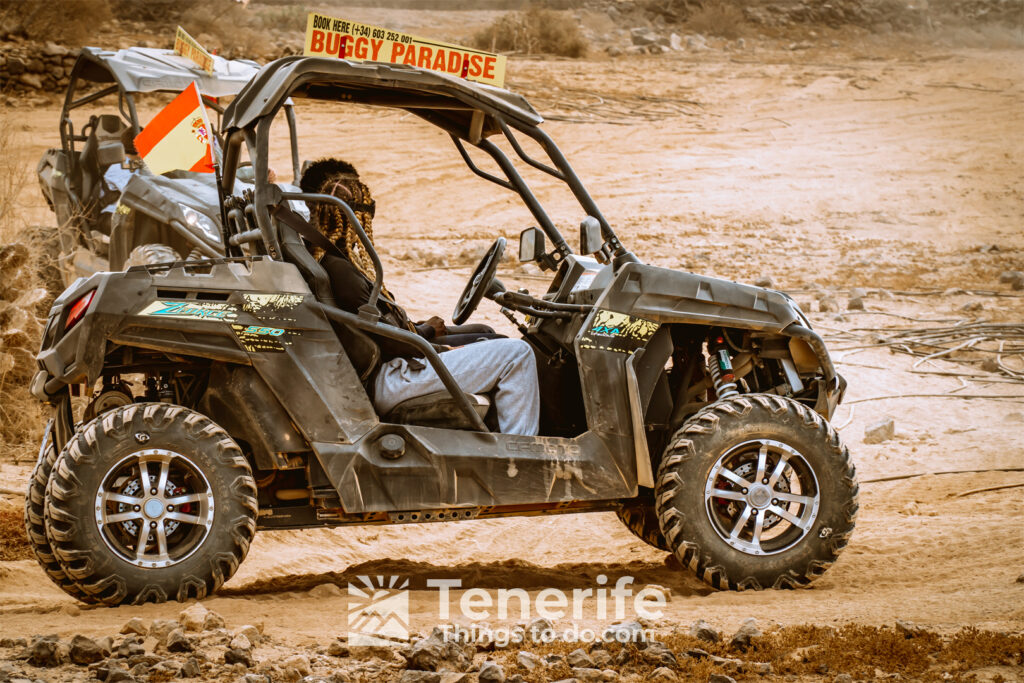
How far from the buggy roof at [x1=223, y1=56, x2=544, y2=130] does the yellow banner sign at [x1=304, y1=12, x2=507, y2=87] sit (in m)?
0.12

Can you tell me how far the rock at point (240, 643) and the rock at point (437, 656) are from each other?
57 centimetres

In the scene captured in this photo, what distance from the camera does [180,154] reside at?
7.67 meters

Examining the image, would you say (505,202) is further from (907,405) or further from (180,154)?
(180,154)

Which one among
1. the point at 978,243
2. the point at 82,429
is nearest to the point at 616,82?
the point at 978,243

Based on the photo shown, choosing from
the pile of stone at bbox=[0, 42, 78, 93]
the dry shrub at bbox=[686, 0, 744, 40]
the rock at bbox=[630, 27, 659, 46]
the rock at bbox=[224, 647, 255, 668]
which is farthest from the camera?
the dry shrub at bbox=[686, 0, 744, 40]

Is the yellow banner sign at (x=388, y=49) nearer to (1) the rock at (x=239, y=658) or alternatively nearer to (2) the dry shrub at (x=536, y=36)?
(1) the rock at (x=239, y=658)

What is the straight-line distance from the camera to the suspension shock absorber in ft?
19.9

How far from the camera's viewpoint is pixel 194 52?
12430mm

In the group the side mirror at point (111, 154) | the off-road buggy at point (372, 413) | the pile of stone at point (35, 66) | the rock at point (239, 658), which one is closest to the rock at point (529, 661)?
the rock at point (239, 658)

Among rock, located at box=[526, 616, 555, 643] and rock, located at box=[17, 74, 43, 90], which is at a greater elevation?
rock, located at box=[17, 74, 43, 90]

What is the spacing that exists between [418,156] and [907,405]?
33.7 ft

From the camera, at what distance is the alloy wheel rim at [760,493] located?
18.8 ft

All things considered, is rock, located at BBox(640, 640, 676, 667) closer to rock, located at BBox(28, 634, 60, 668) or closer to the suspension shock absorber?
the suspension shock absorber

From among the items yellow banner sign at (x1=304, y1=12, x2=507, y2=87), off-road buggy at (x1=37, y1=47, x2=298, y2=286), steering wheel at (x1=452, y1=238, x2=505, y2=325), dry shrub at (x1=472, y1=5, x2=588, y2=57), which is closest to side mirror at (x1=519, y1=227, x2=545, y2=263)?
steering wheel at (x1=452, y1=238, x2=505, y2=325)
